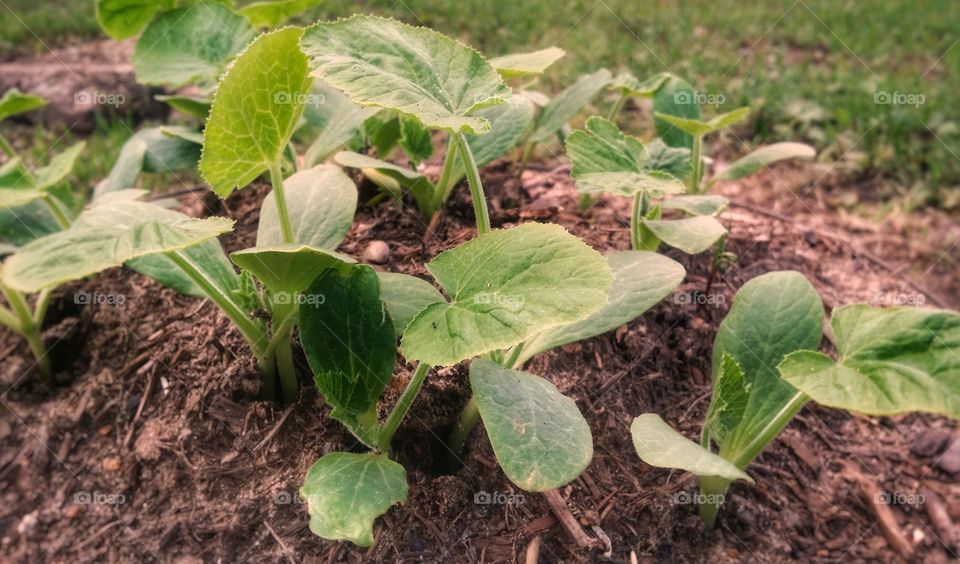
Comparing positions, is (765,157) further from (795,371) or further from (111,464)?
(111,464)

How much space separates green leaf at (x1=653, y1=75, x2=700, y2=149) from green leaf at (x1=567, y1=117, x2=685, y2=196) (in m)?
0.46

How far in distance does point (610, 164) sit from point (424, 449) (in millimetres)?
701

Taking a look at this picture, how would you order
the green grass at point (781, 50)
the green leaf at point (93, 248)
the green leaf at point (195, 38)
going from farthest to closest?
the green grass at point (781, 50) → the green leaf at point (195, 38) → the green leaf at point (93, 248)

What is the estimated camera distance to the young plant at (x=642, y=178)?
5.00 ft

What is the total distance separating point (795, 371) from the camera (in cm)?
120

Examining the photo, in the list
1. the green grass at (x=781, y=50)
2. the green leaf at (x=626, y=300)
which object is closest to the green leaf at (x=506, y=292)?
the green leaf at (x=626, y=300)

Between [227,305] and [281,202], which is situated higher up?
[281,202]

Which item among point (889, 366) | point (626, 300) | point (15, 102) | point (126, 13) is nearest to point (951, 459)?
point (889, 366)

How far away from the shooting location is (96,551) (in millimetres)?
1604

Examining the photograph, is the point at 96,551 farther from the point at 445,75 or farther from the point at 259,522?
the point at 445,75

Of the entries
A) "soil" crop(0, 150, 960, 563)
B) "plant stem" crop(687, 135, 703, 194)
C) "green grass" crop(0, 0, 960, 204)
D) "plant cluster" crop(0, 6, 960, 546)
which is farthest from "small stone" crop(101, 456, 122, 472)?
"green grass" crop(0, 0, 960, 204)

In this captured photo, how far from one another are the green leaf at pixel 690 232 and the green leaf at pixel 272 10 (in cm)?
97

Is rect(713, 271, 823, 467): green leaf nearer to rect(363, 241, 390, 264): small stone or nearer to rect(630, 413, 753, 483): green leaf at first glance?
rect(630, 413, 753, 483): green leaf

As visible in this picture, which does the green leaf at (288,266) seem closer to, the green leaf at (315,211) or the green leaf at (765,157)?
the green leaf at (315,211)
